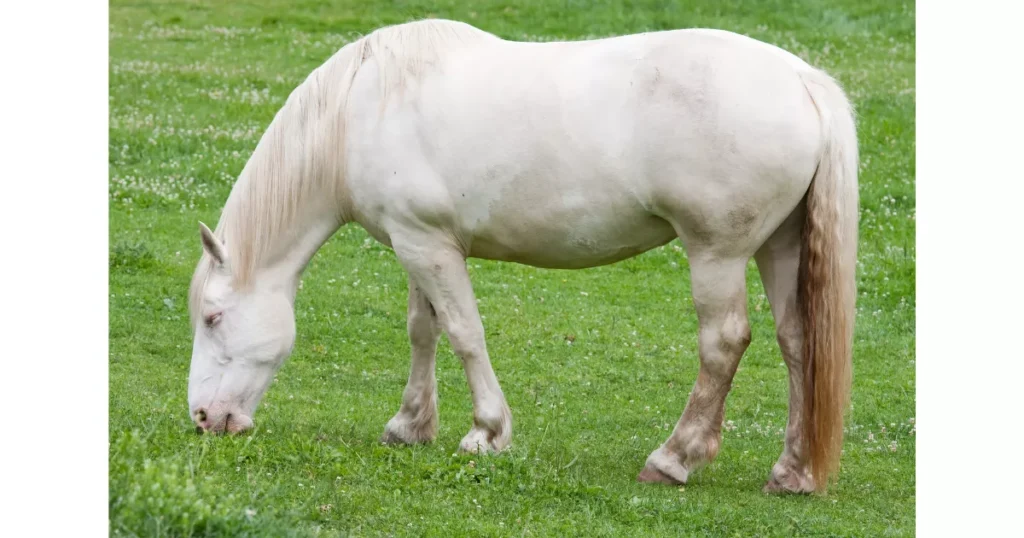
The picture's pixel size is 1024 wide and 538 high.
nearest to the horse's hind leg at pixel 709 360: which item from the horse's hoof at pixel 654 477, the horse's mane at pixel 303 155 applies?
the horse's hoof at pixel 654 477

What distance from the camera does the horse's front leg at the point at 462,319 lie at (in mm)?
6598

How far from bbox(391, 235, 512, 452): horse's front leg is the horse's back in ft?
0.60

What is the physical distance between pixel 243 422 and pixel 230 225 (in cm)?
108

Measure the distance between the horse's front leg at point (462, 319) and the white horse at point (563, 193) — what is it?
0.04ft

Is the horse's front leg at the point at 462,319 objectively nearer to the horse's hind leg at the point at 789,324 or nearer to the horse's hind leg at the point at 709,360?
the horse's hind leg at the point at 709,360

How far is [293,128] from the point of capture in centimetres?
677

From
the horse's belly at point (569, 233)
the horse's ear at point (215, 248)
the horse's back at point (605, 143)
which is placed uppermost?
the horse's back at point (605, 143)

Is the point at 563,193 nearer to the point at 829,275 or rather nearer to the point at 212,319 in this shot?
the point at 829,275

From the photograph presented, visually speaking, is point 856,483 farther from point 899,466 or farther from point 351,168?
point 351,168

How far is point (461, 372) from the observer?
9.32 metres

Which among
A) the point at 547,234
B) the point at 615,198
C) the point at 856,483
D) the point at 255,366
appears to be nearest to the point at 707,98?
the point at 615,198

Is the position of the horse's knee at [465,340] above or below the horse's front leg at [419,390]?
above

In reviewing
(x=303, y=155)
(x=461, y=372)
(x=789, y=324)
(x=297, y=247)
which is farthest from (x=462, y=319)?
(x=461, y=372)

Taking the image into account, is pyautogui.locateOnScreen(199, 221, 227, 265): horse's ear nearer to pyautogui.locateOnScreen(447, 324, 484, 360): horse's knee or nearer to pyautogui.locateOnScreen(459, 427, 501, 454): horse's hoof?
pyautogui.locateOnScreen(447, 324, 484, 360): horse's knee
